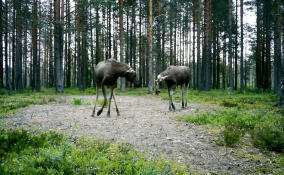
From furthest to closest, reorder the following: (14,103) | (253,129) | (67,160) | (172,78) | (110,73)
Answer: (14,103) → (172,78) → (110,73) → (253,129) → (67,160)

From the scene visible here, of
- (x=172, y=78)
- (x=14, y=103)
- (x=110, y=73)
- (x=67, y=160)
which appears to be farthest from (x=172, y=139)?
(x=14, y=103)

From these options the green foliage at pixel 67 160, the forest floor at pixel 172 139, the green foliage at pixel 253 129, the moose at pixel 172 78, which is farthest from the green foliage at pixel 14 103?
the green foliage at pixel 253 129

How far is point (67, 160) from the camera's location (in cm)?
313

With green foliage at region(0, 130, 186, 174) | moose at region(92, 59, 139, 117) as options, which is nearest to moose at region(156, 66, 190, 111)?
moose at region(92, 59, 139, 117)

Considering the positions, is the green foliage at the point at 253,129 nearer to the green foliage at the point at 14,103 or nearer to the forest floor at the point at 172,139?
the forest floor at the point at 172,139

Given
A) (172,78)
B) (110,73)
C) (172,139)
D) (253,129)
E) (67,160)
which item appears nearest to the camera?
(67,160)

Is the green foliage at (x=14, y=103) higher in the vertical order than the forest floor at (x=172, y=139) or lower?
higher

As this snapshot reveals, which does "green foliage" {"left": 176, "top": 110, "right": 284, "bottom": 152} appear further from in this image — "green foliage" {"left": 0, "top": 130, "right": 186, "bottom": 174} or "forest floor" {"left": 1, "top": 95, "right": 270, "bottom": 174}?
"green foliage" {"left": 0, "top": 130, "right": 186, "bottom": 174}

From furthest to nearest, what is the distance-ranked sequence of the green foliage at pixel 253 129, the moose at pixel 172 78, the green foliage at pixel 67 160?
the moose at pixel 172 78 → the green foliage at pixel 253 129 → the green foliage at pixel 67 160

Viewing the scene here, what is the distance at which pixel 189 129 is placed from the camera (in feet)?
A: 20.9

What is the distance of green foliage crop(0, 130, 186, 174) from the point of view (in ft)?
9.64

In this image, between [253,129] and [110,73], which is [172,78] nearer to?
[110,73]

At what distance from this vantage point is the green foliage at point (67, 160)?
2.94 metres

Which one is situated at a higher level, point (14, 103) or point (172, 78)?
point (172, 78)
